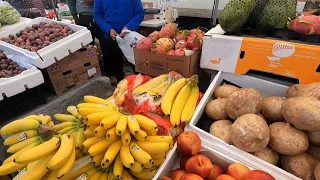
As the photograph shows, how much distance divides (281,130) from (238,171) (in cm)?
26

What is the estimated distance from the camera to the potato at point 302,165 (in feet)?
2.74

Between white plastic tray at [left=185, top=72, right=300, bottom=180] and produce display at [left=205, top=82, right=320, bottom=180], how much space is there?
4 centimetres

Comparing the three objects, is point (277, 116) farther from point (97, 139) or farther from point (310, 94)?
point (97, 139)

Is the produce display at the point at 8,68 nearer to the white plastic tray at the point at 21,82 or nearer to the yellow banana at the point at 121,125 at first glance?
the white plastic tray at the point at 21,82

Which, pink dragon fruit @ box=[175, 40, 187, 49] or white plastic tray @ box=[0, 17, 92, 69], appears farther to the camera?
white plastic tray @ box=[0, 17, 92, 69]

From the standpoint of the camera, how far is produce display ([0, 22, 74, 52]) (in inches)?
69.2

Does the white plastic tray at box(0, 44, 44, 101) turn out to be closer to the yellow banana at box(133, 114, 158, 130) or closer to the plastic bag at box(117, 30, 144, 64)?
the plastic bag at box(117, 30, 144, 64)

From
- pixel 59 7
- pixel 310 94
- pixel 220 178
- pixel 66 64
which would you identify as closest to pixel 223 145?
pixel 220 178

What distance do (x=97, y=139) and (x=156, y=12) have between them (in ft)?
9.84

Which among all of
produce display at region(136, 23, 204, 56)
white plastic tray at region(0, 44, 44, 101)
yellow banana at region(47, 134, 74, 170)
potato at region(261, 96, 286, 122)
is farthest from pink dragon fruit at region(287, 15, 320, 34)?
white plastic tray at region(0, 44, 44, 101)

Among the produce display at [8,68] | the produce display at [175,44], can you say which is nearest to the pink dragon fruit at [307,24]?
the produce display at [175,44]

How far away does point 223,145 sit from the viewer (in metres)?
0.97

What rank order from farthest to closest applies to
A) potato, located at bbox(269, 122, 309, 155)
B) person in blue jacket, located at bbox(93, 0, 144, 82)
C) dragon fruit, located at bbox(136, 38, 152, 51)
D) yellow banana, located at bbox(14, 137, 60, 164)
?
person in blue jacket, located at bbox(93, 0, 144, 82) → dragon fruit, located at bbox(136, 38, 152, 51) → potato, located at bbox(269, 122, 309, 155) → yellow banana, located at bbox(14, 137, 60, 164)

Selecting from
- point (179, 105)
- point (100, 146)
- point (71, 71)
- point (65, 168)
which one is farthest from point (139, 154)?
point (71, 71)
